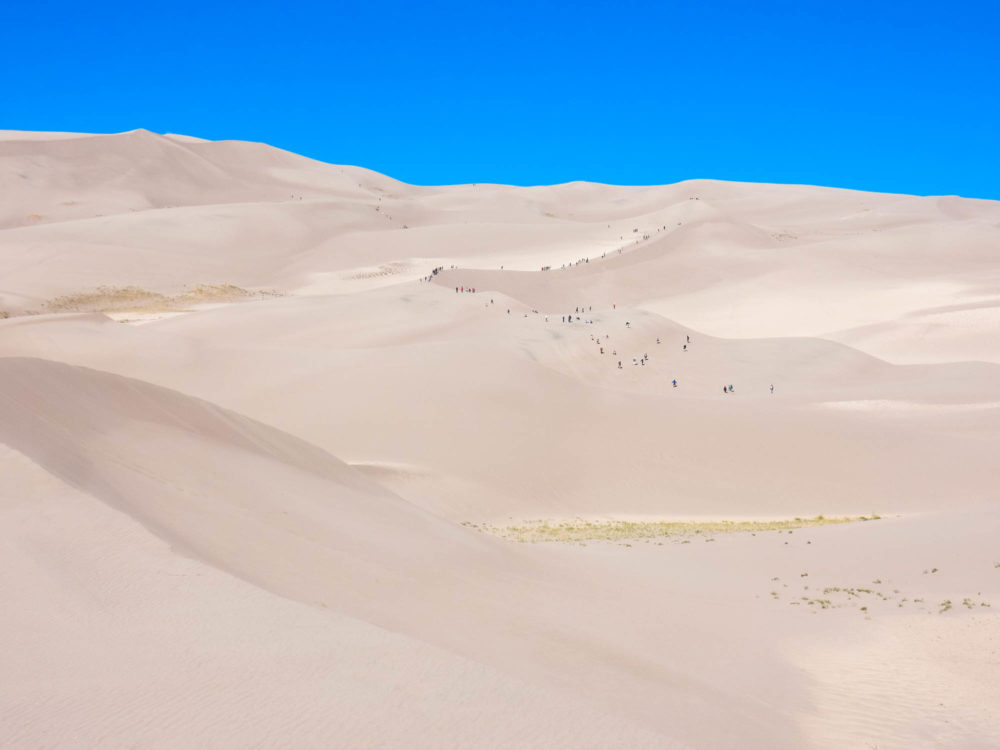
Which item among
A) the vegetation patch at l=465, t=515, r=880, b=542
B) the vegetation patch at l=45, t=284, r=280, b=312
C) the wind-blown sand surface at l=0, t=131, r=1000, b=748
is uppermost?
the vegetation patch at l=45, t=284, r=280, b=312

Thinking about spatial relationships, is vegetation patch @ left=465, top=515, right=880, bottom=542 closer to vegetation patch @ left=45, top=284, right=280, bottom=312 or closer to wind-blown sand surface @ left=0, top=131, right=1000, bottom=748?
wind-blown sand surface @ left=0, top=131, right=1000, bottom=748

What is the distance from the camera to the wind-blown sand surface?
5.89 metres

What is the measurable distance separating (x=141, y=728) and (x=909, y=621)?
9569 millimetres

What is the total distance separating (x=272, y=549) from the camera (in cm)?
861

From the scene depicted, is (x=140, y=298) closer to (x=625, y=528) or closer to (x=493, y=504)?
(x=493, y=504)

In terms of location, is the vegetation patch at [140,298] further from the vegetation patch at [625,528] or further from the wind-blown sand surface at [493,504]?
the vegetation patch at [625,528]

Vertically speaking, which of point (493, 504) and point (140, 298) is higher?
point (140, 298)

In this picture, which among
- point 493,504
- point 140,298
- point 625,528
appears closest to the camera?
point 625,528

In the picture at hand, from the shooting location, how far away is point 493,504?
21.7 m

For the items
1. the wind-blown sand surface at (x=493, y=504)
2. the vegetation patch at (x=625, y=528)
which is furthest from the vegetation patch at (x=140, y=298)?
the vegetation patch at (x=625, y=528)

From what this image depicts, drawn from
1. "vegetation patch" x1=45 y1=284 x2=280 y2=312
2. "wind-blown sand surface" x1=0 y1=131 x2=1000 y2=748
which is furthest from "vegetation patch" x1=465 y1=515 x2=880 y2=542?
"vegetation patch" x1=45 y1=284 x2=280 y2=312

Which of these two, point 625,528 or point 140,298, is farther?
point 140,298

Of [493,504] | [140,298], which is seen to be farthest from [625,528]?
[140,298]

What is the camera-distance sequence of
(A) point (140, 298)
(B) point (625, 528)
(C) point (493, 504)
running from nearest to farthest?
(B) point (625, 528), (C) point (493, 504), (A) point (140, 298)
